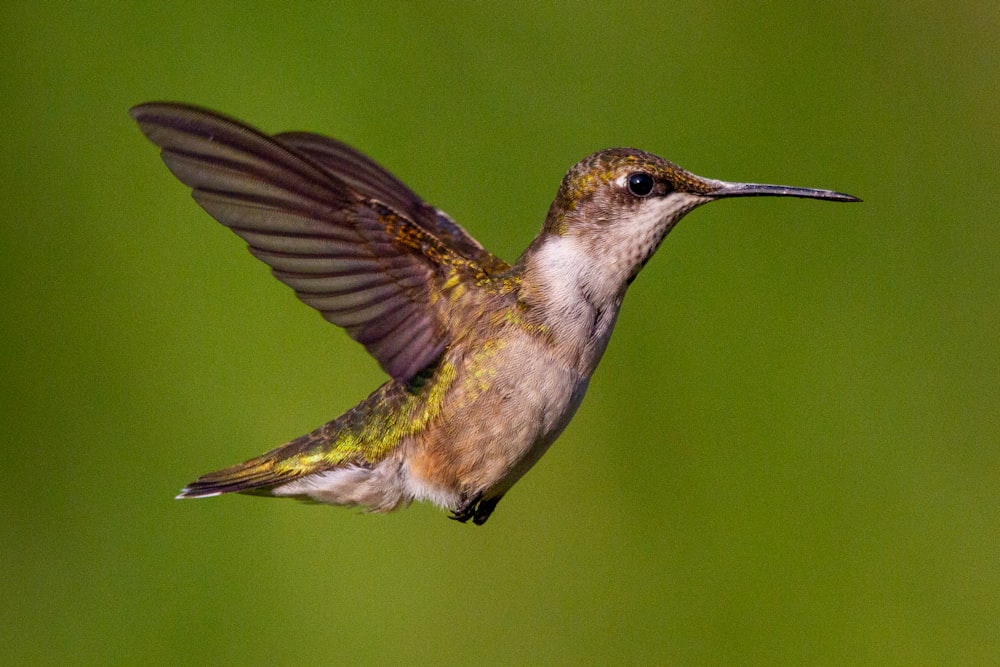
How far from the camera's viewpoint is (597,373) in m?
3.88

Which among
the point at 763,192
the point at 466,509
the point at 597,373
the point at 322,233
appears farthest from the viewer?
the point at 597,373

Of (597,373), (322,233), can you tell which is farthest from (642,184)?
(597,373)

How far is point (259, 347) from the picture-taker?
3.97 metres

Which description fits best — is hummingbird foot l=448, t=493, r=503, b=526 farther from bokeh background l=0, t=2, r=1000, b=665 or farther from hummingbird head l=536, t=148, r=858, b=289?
bokeh background l=0, t=2, r=1000, b=665

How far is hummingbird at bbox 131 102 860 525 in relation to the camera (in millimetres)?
1948

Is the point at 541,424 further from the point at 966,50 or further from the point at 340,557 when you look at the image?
the point at 966,50

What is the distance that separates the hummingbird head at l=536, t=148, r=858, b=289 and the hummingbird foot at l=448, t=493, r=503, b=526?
0.50 m

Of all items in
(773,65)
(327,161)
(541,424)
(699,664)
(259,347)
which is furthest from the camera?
(773,65)

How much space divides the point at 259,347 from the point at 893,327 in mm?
2153

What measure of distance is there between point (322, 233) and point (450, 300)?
288mm

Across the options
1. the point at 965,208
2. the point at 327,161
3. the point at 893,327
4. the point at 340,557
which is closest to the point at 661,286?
the point at 893,327

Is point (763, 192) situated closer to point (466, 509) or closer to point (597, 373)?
point (466, 509)

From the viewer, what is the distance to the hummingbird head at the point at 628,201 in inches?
83.4

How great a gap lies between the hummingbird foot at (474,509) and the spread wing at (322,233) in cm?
29
